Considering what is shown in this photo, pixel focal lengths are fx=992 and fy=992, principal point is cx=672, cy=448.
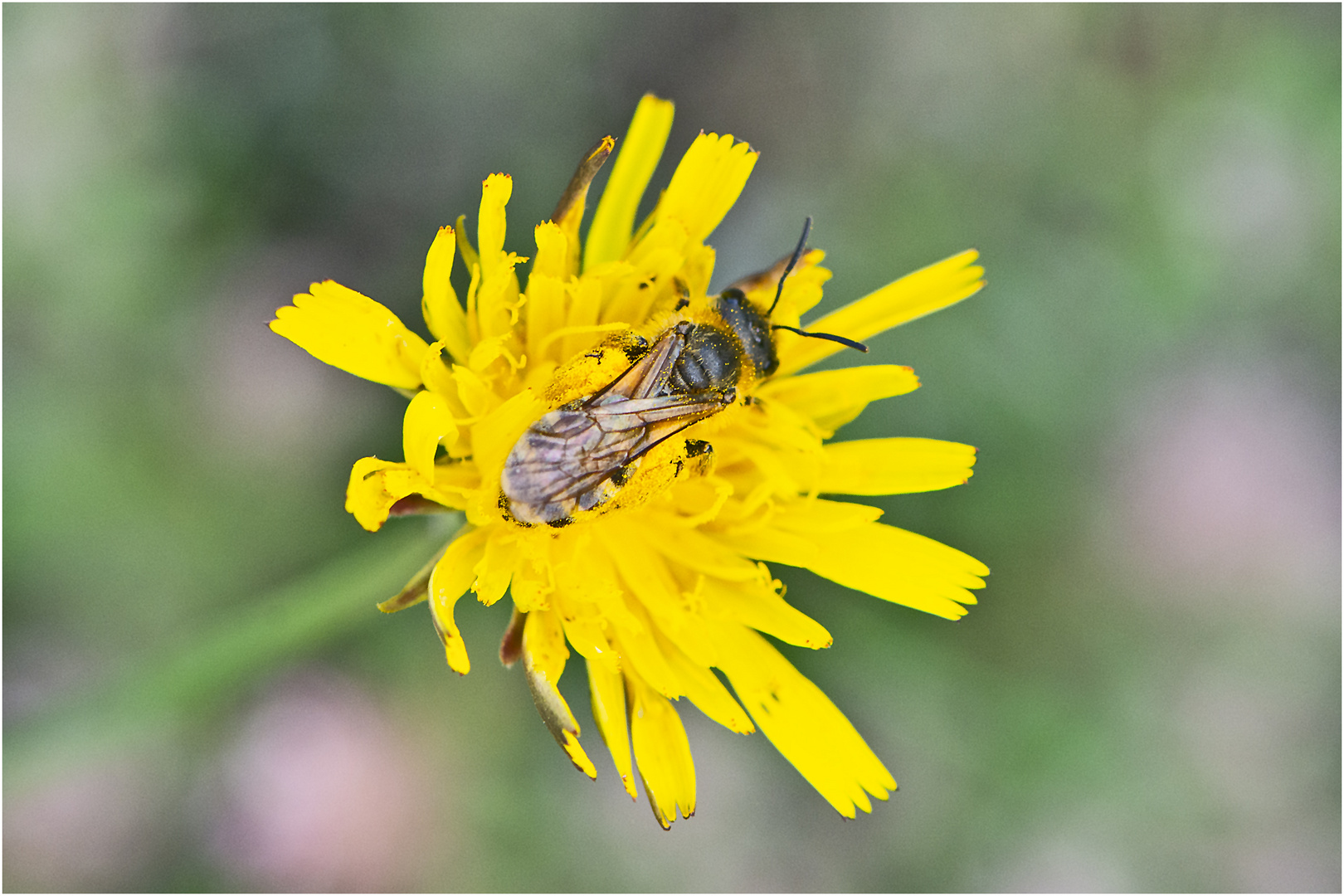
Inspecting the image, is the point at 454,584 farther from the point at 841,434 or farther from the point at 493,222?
the point at 841,434

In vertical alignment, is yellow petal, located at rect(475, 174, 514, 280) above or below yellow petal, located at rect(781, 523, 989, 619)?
above

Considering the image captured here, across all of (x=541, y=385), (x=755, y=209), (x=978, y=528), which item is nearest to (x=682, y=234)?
(x=541, y=385)

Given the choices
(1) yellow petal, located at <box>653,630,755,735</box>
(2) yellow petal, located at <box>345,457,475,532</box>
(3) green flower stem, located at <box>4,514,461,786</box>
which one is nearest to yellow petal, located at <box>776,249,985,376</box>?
(1) yellow petal, located at <box>653,630,755,735</box>

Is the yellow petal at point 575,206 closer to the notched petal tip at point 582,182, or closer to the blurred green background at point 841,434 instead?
the notched petal tip at point 582,182

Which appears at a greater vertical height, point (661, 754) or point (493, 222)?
point (493, 222)

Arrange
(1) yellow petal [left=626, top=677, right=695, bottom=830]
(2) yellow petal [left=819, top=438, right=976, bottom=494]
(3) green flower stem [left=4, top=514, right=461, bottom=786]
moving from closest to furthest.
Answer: (1) yellow petal [left=626, top=677, right=695, bottom=830] → (2) yellow petal [left=819, top=438, right=976, bottom=494] → (3) green flower stem [left=4, top=514, right=461, bottom=786]

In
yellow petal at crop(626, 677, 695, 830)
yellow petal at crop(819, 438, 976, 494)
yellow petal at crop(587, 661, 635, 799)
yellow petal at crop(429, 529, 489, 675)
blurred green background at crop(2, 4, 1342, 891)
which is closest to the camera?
yellow petal at crop(429, 529, 489, 675)

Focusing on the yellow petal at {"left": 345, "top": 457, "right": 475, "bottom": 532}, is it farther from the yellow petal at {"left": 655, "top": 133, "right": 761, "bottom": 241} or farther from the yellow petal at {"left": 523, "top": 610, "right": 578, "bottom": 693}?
the yellow petal at {"left": 655, "top": 133, "right": 761, "bottom": 241}

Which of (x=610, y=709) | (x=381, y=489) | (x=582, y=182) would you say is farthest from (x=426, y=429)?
(x=610, y=709)
